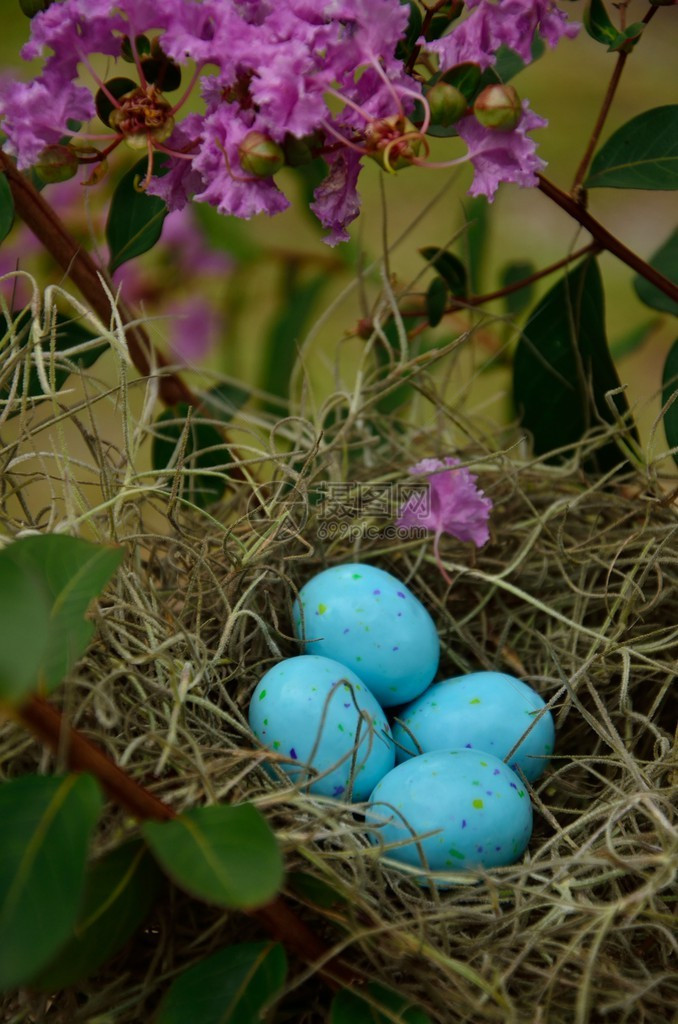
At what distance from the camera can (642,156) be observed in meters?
0.79

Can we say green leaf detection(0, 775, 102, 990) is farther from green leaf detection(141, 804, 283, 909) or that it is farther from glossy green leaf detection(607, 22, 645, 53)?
glossy green leaf detection(607, 22, 645, 53)

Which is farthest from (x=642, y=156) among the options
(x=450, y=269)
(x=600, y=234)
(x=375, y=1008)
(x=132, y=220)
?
(x=375, y=1008)

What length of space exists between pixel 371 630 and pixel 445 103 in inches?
15.0

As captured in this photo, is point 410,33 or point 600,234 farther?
point 600,234

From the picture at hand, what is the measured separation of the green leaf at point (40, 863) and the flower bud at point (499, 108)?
44cm

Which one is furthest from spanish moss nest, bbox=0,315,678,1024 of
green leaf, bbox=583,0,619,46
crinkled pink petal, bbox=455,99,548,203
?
green leaf, bbox=583,0,619,46

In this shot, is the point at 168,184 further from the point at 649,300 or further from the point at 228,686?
the point at 649,300

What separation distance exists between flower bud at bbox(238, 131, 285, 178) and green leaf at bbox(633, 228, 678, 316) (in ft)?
1.57

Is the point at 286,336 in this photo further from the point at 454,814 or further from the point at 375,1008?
the point at 375,1008

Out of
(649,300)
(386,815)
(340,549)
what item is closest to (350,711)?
(386,815)

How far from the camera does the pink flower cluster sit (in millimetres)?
582

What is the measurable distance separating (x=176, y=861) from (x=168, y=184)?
443 millimetres

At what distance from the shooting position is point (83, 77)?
2064 mm

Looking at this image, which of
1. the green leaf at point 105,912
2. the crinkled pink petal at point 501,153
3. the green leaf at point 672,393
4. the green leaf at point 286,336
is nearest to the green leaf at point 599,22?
the crinkled pink petal at point 501,153
